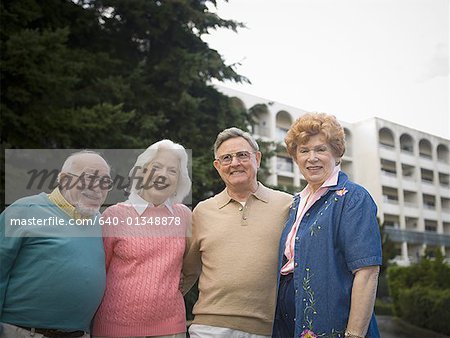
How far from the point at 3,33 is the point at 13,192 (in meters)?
2.00

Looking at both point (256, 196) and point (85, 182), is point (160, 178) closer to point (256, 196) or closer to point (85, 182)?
point (85, 182)

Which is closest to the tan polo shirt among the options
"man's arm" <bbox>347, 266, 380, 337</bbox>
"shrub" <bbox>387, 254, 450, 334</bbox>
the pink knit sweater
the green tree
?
the pink knit sweater

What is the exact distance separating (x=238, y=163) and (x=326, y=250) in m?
0.64

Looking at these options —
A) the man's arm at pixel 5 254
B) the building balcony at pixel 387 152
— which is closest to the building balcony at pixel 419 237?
the building balcony at pixel 387 152

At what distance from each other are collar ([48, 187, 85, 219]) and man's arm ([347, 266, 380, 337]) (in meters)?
1.27

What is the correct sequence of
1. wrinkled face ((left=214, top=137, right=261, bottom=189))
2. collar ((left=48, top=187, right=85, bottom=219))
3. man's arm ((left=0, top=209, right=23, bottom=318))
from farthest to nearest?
wrinkled face ((left=214, top=137, right=261, bottom=189)) < collar ((left=48, top=187, right=85, bottom=219)) < man's arm ((left=0, top=209, right=23, bottom=318))

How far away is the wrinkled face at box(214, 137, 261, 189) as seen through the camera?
2.15 meters

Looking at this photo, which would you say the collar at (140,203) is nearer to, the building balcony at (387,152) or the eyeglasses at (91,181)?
the eyeglasses at (91,181)

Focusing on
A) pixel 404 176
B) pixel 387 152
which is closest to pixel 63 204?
pixel 387 152

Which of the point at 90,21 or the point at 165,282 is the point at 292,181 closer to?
the point at 90,21

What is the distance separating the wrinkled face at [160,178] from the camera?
2.18 metres

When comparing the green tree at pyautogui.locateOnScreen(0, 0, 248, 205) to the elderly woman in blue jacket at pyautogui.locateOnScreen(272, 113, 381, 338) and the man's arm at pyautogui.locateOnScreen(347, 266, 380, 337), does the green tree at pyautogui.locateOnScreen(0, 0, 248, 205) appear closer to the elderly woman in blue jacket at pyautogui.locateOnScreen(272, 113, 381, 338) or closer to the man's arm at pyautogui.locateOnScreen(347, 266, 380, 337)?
the elderly woman in blue jacket at pyautogui.locateOnScreen(272, 113, 381, 338)

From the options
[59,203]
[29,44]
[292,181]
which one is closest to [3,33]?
[29,44]

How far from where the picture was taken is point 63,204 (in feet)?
6.64
